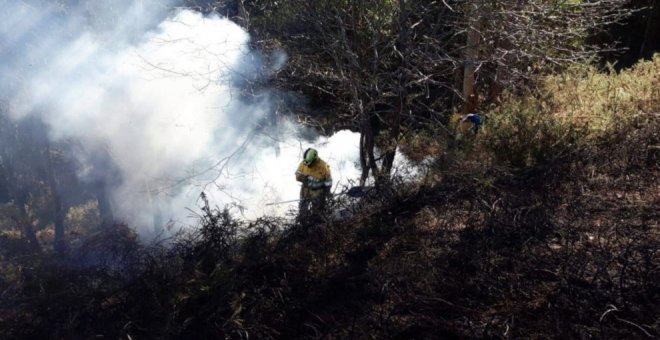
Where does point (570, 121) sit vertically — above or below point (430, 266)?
above

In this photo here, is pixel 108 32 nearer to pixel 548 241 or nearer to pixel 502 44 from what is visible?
pixel 502 44

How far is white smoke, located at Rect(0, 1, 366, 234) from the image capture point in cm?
883

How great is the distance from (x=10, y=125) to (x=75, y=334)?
Answer: 1230cm

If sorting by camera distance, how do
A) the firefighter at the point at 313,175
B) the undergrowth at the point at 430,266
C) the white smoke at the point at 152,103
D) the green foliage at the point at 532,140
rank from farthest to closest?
the white smoke at the point at 152,103
the firefighter at the point at 313,175
the green foliage at the point at 532,140
the undergrowth at the point at 430,266

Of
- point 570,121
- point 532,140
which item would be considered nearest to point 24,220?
point 532,140

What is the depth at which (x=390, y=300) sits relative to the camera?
3.28 meters

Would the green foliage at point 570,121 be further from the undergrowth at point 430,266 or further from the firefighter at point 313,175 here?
the firefighter at point 313,175

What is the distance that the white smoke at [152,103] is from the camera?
29.0 feet

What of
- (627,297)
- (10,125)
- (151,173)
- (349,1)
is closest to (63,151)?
(10,125)

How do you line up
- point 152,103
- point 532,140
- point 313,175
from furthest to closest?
point 152,103 < point 313,175 < point 532,140

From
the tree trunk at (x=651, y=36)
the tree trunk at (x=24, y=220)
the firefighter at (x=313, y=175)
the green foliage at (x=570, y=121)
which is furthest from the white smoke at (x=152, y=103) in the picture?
the tree trunk at (x=651, y=36)

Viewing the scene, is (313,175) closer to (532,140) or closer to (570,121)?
(532,140)

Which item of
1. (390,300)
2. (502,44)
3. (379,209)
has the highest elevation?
(502,44)

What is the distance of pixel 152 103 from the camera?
10320mm
